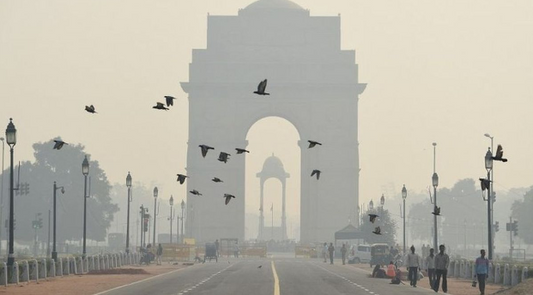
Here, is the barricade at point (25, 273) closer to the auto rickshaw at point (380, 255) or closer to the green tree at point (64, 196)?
the auto rickshaw at point (380, 255)

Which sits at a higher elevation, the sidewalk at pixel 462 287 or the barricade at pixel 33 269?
the barricade at pixel 33 269

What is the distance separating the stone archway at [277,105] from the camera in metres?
150

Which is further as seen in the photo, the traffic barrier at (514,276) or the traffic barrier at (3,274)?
the traffic barrier at (514,276)

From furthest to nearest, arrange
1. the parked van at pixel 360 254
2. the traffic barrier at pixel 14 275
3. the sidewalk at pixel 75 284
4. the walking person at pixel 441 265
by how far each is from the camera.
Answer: the parked van at pixel 360 254
the traffic barrier at pixel 14 275
the walking person at pixel 441 265
the sidewalk at pixel 75 284

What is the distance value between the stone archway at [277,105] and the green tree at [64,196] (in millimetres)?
20249

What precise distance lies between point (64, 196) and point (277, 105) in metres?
32.7

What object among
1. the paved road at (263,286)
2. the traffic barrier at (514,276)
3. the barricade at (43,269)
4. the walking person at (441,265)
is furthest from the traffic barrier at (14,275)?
the traffic barrier at (514,276)

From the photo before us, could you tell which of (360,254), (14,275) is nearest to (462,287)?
(14,275)

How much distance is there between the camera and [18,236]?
530 ft

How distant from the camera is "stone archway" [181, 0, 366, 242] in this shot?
14950cm

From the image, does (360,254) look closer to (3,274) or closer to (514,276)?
(514,276)


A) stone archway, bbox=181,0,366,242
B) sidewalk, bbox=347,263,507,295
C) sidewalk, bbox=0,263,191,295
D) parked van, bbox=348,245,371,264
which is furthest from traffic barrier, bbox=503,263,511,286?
stone archway, bbox=181,0,366,242

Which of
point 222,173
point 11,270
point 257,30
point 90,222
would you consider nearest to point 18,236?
point 90,222

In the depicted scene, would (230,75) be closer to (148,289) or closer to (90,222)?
(90,222)
